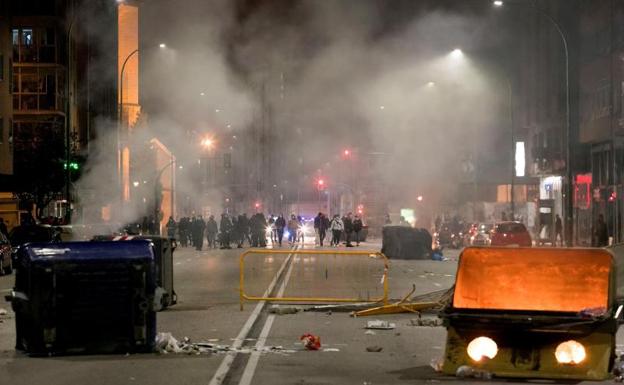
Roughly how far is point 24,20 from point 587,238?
3358cm

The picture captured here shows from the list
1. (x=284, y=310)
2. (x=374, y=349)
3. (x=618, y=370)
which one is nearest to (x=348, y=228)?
(x=284, y=310)

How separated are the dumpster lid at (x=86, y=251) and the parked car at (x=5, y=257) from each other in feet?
61.0

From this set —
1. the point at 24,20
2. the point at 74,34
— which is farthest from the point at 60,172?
the point at 74,34

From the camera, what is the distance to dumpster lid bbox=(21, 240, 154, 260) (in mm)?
11844

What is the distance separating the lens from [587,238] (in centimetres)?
5250

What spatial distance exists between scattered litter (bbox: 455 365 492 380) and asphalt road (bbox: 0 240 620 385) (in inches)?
9.1

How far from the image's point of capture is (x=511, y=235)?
4178 cm

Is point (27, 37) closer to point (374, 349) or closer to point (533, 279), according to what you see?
point (374, 349)

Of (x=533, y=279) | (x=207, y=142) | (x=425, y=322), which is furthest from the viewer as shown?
(x=207, y=142)

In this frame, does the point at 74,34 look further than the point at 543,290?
Yes

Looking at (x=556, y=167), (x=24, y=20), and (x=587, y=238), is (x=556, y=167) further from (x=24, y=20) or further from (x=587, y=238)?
(x=24, y=20)

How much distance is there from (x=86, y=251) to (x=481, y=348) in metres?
4.46

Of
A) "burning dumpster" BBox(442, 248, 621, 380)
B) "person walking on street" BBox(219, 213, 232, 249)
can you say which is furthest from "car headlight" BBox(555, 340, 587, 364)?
"person walking on street" BBox(219, 213, 232, 249)

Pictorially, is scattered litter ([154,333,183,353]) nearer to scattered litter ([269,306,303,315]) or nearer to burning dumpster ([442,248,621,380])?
burning dumpster ([442,248,621,380])
